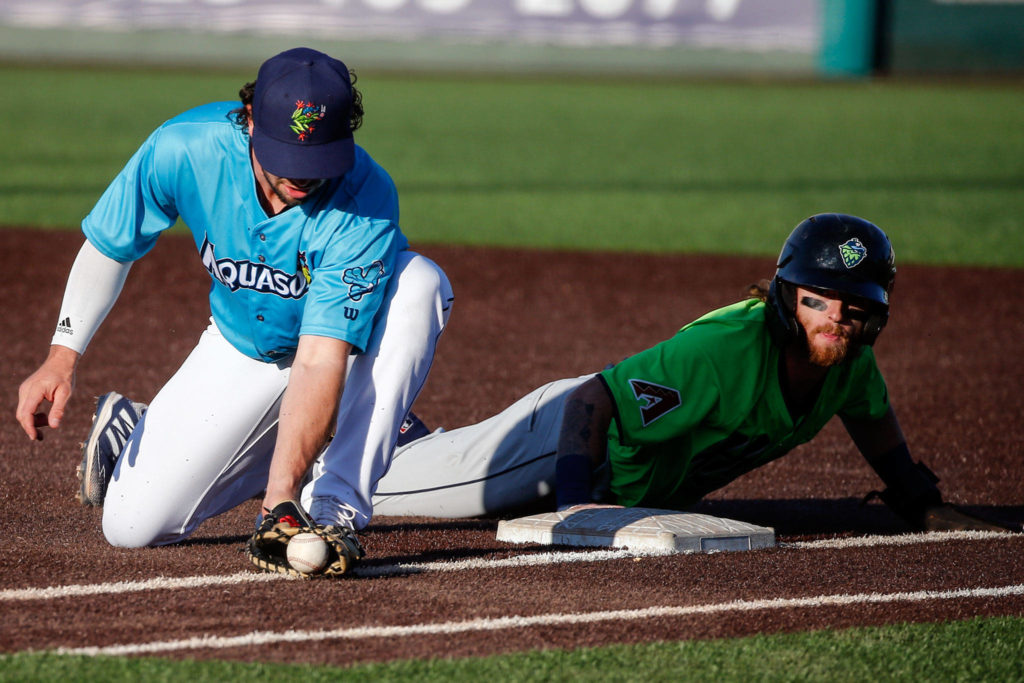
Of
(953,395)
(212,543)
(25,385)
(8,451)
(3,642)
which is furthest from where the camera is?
(953,395)

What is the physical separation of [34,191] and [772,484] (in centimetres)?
979

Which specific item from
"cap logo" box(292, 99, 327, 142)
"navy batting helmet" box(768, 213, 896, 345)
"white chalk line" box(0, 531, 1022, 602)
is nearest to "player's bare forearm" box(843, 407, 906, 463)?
"white chalk line" box(0, 531, 1022, 602)

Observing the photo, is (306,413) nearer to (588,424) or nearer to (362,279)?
(362,279)

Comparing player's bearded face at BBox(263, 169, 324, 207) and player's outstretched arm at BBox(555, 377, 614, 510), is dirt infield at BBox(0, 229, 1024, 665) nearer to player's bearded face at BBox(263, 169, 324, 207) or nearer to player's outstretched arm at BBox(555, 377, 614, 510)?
player's outstretched arm at BBox(555, 377, 614, 510)

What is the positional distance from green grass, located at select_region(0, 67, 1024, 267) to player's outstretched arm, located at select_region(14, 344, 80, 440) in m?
7.81

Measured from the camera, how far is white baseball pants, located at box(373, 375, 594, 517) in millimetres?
4977

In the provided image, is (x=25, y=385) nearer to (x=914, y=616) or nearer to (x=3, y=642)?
(x=3, y=642)

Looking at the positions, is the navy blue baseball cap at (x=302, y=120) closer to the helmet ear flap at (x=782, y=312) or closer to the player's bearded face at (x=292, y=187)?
the player's bearded face at (x=292, y=187)

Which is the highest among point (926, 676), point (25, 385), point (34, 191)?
point (25, 385)

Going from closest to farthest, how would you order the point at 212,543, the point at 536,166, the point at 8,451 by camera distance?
1. the point at 212,543
2. the point at 8,451
3. the point at 536,166

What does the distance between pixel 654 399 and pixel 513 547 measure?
0.62 m

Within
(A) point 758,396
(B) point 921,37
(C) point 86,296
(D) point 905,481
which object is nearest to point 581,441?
(A) point 758,396

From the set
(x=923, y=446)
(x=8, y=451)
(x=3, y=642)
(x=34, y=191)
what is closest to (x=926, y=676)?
(x=3, y=642)

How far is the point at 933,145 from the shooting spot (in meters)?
20.0
